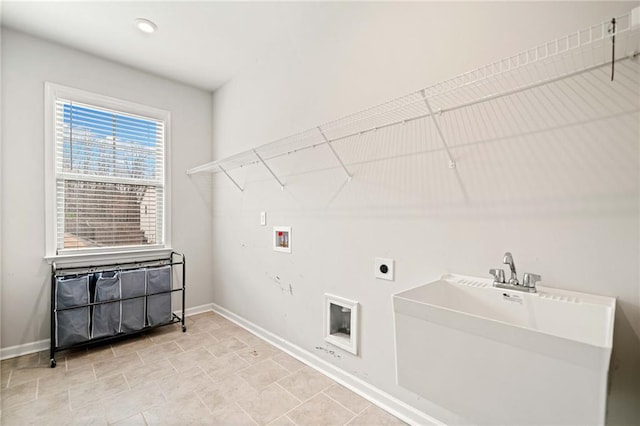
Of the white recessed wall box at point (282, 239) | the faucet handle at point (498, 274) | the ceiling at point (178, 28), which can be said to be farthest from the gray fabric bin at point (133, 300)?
the faucet handle at point (498, 274)

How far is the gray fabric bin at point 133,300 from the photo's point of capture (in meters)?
2.66

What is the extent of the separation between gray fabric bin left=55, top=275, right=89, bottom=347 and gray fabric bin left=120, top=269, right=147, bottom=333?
0.27m

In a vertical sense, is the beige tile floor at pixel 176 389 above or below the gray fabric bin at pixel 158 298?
below

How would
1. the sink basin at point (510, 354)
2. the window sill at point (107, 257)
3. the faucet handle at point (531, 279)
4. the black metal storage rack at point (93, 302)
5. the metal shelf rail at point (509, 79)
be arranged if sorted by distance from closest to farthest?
1. the sink basin at point (510, 354)
2. the metal shelf rail at point (509, 79)
3. the faucet handle at point (531, 279)
4. the black metal storage rack at point (93, 302)
5. the window sill at point (107, 257)

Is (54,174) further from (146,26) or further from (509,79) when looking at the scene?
(509,79)

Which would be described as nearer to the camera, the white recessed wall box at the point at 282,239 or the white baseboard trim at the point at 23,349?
the white baseboard trim at the point at 23,349

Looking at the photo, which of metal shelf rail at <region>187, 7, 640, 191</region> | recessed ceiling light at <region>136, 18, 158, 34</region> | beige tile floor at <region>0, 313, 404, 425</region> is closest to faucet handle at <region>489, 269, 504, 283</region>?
metal shelf rail at <region>187, 7, 640, 191</region>

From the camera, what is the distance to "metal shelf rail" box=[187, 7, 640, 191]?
1.06 meters

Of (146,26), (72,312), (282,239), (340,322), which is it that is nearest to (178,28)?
(146,26)

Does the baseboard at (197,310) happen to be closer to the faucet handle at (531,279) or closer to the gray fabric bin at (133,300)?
the gray fabric bin at (133,300)

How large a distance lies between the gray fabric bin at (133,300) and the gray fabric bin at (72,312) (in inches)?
10.5

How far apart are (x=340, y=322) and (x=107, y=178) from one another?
2.64 meters

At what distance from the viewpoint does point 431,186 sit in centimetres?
160

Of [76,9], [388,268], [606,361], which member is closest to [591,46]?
[606,361]
